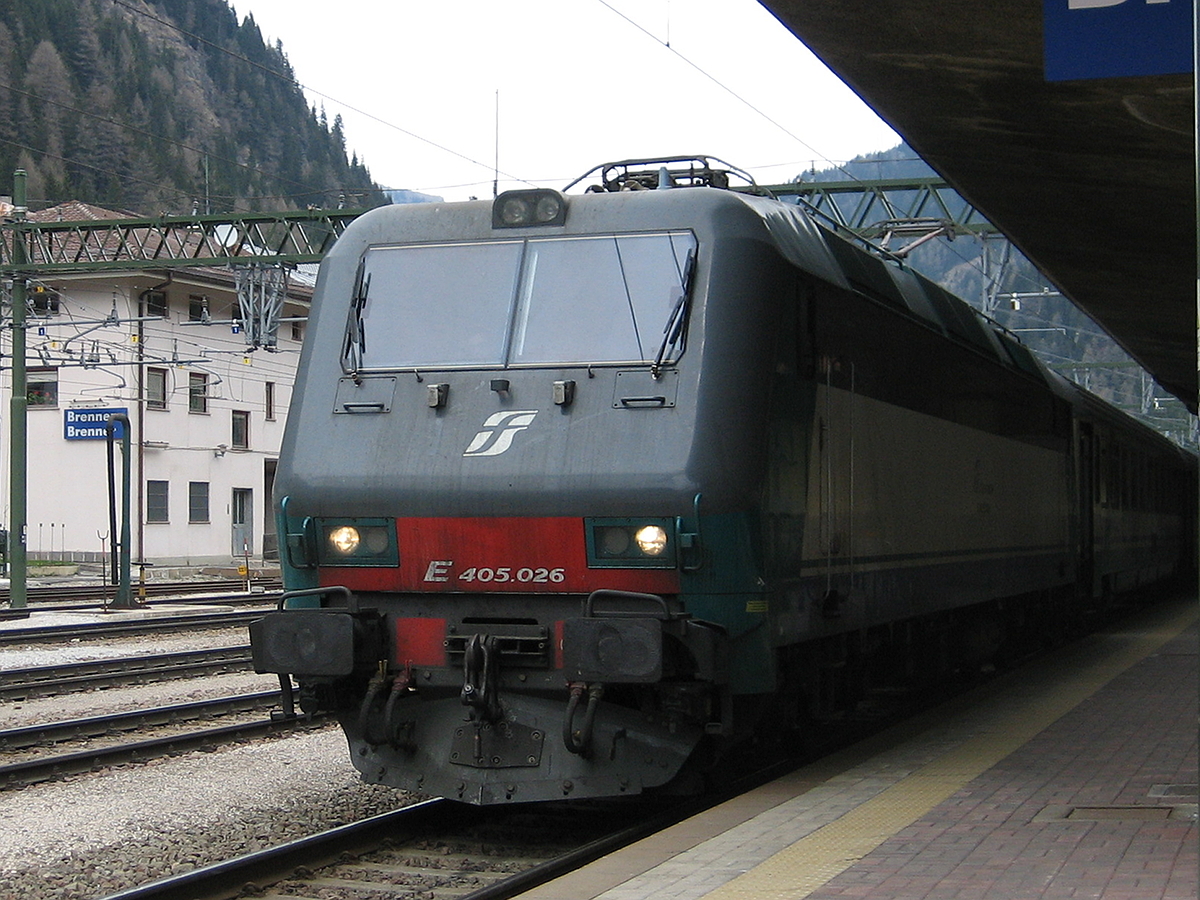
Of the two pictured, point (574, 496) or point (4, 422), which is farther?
point (4, 422)

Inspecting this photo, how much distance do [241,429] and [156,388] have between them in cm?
496

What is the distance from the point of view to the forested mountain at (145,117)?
3686 inches

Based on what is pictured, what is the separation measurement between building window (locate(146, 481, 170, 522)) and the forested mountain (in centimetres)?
3364

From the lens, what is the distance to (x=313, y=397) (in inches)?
335

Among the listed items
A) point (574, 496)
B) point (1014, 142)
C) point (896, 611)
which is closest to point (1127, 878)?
point (574, 496)

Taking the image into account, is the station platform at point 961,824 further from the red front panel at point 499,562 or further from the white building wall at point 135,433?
the white building wall at point 135,433

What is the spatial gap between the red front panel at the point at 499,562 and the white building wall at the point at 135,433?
39.1 m

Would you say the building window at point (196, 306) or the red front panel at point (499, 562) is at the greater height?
the building window at point (196, 306)

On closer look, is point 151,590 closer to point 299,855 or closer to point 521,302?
point 521,302

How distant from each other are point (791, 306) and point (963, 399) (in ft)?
13.7

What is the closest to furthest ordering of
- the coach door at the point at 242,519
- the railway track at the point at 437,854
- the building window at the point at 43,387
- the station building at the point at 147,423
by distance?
the railway track at the point at 437,854 < the station building at the point at 147,423 < the building window at the point at 43,387 < the coach door at the point at 242,519

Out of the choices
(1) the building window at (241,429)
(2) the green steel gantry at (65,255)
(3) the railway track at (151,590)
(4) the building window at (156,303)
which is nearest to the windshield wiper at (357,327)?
(2) the green steel gantry at (65,255)

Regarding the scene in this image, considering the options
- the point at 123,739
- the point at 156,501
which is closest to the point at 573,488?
the point at 123,739

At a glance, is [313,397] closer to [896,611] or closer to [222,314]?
[896,611]
